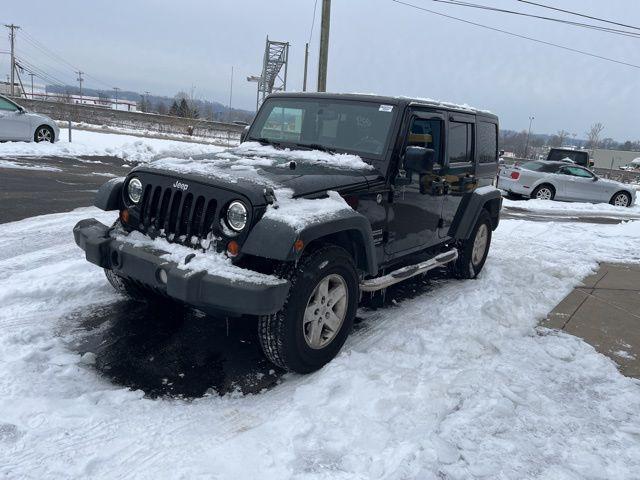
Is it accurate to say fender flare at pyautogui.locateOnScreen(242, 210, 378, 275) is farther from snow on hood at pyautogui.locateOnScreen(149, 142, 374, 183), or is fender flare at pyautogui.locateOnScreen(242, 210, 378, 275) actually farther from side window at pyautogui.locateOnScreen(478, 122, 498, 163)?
side window at pyautogui.locateOnScreen(478, 122, 498, 163)

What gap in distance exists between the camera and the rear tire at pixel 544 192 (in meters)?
16.1

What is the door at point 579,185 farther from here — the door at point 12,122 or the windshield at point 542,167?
the door at point 12,122

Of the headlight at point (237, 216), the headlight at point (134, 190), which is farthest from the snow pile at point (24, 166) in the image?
the headlight at point (237, 216)

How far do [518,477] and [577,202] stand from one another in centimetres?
1585

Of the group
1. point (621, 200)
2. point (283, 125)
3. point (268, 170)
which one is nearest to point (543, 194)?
point (621, 200)

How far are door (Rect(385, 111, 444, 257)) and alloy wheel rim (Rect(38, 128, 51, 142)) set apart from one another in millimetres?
14129

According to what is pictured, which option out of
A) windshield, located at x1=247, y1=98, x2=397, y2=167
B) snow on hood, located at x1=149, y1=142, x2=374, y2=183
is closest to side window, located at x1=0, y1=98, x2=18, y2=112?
windshield, located at x1=247, y1=98, x2=397, y2=167

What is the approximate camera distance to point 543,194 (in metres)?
16.2

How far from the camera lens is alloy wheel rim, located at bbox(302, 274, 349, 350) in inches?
139

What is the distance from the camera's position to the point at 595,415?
135 inches

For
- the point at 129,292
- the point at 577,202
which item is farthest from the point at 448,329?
the point at 577,202

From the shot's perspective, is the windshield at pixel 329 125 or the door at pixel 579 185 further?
the door at pixel 579 185

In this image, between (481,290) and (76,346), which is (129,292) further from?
(481,290)

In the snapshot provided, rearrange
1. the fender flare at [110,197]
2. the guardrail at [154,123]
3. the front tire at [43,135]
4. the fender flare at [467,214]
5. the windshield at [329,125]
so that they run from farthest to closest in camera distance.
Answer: the guardrail at [154,123]
the front tire at [43,135]
the fender flare at [467,214]
the windshield at [329,125]
the fender flare at [110,197]
